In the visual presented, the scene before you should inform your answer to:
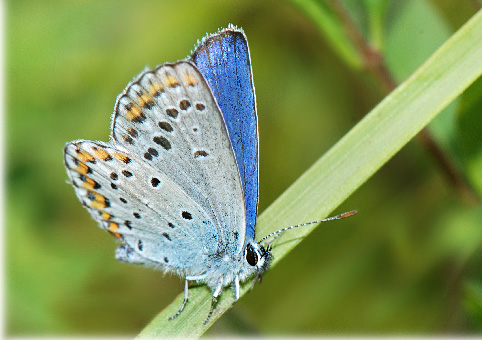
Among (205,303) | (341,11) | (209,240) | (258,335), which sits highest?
(341,11)

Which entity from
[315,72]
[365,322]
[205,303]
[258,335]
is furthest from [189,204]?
[315,72]

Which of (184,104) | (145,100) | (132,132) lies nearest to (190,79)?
(184,104)

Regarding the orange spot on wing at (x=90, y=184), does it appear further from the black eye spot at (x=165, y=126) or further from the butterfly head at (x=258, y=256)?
the butterfly head at (x=258, y=256)

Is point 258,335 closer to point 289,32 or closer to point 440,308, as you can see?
point 440,308

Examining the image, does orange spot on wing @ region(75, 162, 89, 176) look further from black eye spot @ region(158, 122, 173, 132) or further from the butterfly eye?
the butterfly eye

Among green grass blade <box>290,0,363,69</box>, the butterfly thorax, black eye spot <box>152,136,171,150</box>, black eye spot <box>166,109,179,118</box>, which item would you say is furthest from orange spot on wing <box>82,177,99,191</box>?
green grass blade <box>290,0,363,69</box>

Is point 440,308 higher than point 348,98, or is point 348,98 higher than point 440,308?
point 348,98

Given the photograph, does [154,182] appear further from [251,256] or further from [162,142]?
[251,256]
